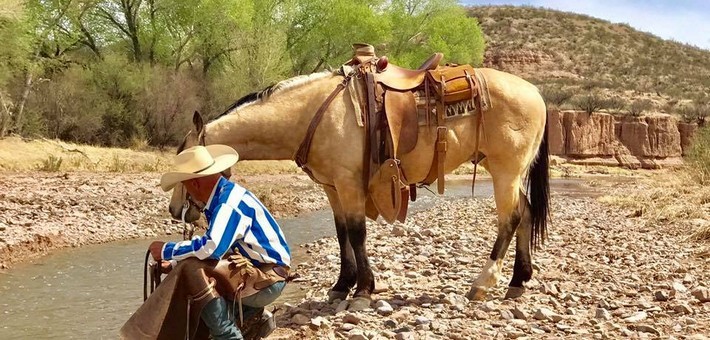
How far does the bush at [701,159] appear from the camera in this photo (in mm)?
17344

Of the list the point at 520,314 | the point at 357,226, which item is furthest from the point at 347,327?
the point at 520,314

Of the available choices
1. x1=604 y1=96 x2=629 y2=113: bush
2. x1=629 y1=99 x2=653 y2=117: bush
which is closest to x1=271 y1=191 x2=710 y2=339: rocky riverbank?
x1=629 y1=99 x2=653 y2=117: bush

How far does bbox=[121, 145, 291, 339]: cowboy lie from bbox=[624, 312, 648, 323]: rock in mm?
2705

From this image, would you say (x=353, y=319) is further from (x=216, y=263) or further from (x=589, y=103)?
(x=589, y=103)

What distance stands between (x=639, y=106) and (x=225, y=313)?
62548mm

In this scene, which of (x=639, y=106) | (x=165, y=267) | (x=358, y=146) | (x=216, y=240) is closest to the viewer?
(x=216, y=240)

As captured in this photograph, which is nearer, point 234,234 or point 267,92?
point 234,234

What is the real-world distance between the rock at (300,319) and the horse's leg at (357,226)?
1.41 ft

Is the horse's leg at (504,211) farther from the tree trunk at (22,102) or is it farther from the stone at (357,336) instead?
the tree trunk at (22,102)

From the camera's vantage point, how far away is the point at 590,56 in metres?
86.5

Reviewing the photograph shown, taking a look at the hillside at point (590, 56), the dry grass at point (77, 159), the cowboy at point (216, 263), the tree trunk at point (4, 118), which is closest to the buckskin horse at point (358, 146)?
the cowboy at point (216, 263)

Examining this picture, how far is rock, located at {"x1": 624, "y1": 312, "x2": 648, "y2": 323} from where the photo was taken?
4895mm

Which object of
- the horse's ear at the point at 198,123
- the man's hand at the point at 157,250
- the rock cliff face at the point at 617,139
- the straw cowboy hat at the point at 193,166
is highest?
the horse's ear at the point at 198,123

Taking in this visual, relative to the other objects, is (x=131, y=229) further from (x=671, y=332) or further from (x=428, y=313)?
(x=671, y=332)
